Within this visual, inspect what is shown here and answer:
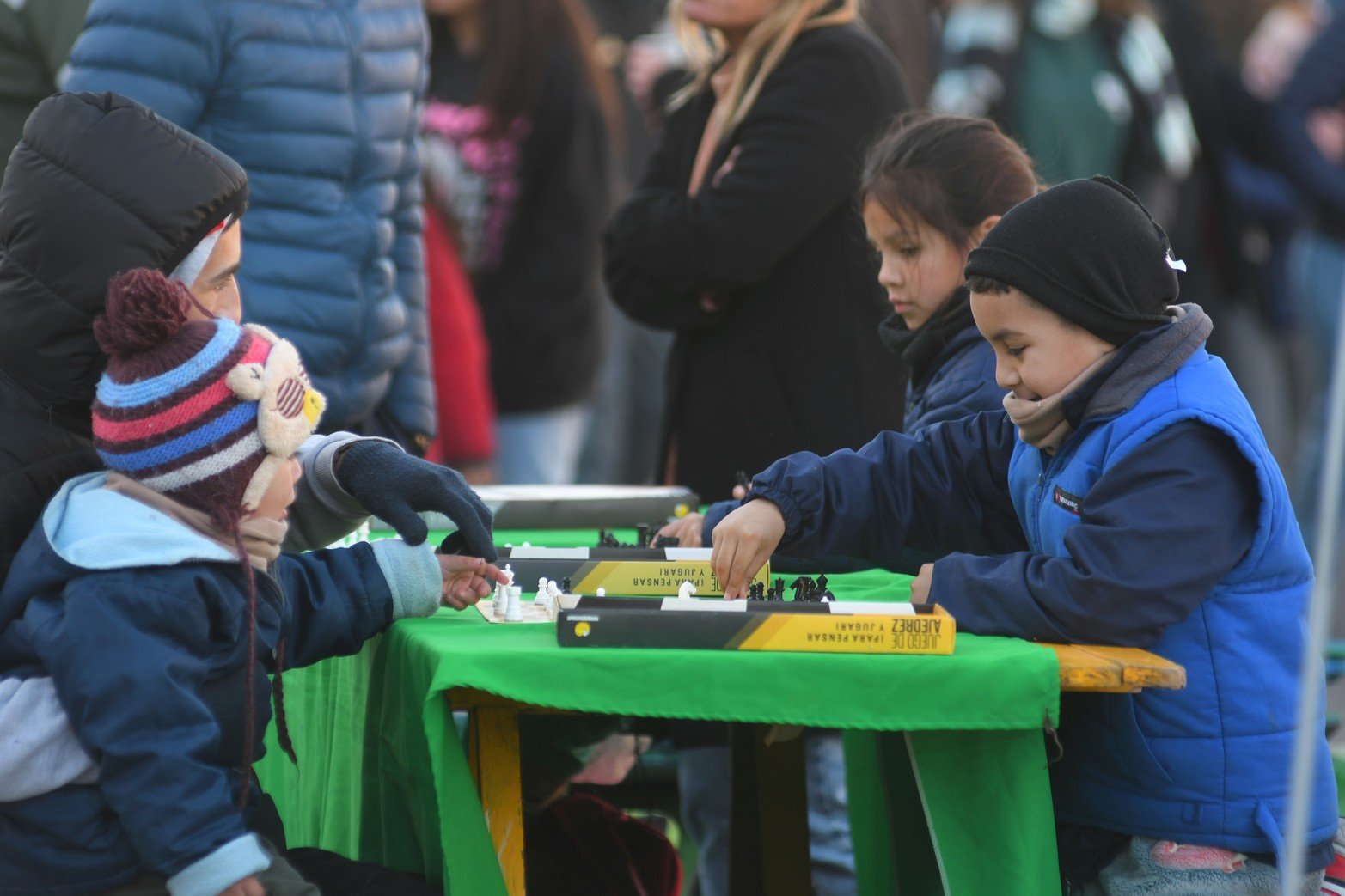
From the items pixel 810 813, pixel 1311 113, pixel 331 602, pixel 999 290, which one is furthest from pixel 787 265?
pixel 1311 113

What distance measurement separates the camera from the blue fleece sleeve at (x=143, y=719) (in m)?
1.93

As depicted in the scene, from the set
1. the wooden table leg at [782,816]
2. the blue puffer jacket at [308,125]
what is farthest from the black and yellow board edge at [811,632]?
the blue puffer jacket at [308,125]

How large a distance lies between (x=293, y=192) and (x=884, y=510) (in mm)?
1453

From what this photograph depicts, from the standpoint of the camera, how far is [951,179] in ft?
9.76

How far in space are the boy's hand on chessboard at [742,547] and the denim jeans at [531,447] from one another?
10.8 ft

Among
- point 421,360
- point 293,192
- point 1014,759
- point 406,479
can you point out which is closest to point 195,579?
point 406,479

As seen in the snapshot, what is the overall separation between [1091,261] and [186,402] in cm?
113

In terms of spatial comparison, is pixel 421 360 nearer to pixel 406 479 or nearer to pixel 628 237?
pixel 628 237

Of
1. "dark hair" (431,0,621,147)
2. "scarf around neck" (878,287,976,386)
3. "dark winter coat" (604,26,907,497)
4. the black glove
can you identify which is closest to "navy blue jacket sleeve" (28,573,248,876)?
the black glove

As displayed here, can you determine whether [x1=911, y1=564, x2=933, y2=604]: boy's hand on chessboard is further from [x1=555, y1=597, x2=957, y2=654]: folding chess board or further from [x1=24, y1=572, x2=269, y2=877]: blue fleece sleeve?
[x1=24, y1=572, x2=269, y2=877]: blue fleece sleeve

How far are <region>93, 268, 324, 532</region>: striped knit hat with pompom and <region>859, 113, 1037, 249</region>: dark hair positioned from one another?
1.28 metres

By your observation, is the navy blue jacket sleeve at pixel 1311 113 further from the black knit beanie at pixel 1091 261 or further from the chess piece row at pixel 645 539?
the black knit beanie at pixel 1091 261

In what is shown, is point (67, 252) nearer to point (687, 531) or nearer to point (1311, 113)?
point (687, 531)

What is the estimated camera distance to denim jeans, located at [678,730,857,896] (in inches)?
136
